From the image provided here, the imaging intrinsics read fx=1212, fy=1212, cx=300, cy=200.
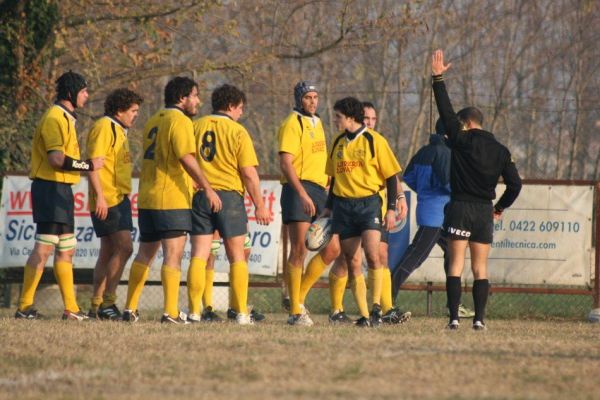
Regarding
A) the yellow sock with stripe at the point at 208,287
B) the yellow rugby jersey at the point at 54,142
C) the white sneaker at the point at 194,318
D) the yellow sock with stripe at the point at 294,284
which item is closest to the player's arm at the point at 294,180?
the yellow sock with stripe at the point at 294,284

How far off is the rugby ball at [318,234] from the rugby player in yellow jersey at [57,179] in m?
2.02

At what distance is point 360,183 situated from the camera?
10820 mm

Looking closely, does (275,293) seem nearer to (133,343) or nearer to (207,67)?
(207,67)

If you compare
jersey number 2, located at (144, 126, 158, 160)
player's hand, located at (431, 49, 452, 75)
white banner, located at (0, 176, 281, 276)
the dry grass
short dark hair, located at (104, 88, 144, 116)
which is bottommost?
the dry grass

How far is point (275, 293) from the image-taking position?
1827 cm

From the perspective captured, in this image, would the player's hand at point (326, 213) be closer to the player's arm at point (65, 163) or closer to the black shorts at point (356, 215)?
the black shorts at point (356, 215)

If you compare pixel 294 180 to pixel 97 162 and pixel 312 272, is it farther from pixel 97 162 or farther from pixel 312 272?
pixel 97 162

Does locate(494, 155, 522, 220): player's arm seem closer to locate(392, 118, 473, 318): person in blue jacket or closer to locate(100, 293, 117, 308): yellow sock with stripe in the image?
locate(392, 118, 473, 318): person in blue jacket

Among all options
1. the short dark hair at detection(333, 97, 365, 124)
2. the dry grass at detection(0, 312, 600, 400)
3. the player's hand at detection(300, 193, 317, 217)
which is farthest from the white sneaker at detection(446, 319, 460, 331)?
the short dark hair at detection(333, 97, 365, 124)

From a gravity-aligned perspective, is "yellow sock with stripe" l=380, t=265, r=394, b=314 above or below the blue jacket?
below

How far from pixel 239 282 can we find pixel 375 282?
1239 mm

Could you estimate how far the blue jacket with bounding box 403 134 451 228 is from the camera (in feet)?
42.6

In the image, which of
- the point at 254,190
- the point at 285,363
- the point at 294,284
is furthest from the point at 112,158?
the point at 285,363

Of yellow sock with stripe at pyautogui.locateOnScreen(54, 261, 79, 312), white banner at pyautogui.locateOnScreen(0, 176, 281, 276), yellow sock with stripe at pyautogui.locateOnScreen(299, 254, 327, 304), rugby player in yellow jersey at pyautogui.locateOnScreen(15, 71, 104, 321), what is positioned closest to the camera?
rugby player in yellow jersey at pyautogui.locateOnScreen(15, 71, 104, 321)
